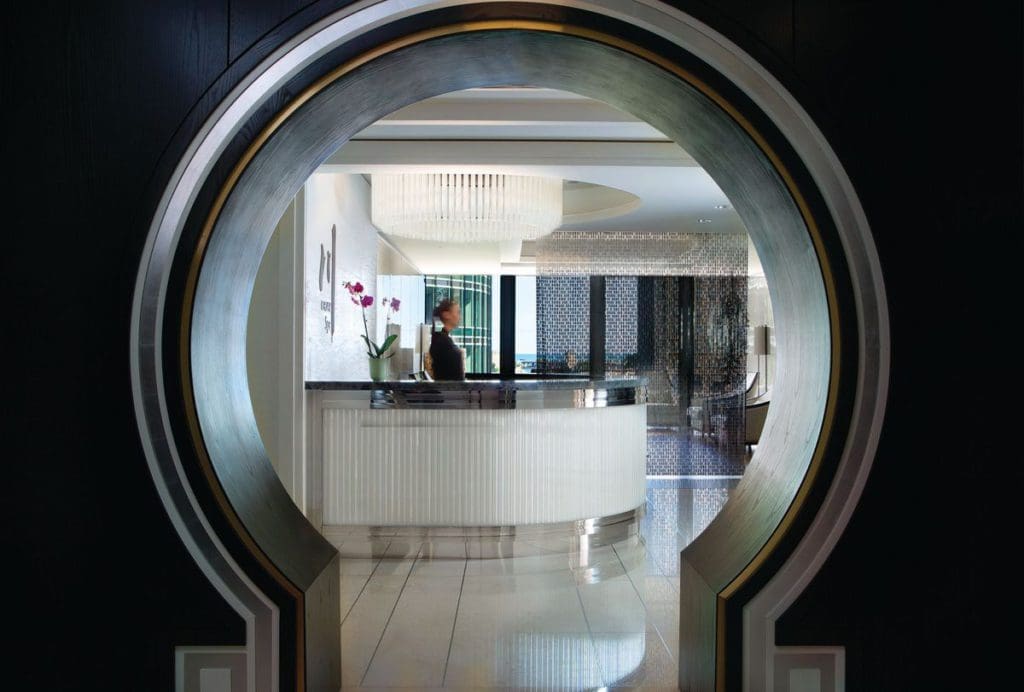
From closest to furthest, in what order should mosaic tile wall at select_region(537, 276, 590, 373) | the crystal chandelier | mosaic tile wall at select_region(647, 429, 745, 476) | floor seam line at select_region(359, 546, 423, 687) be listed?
1. floor seam line at select_region(359, 546, 423, 687)
2. the crystal chandelier
3. mosaic tile wall at select_region(537, 276, 590, 373)
4. mosaic tile wall at select_region(647, 429, 745, 476)

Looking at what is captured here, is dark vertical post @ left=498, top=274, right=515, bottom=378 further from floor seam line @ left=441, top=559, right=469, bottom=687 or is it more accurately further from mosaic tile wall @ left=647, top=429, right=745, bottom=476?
floor seam line @ left=441, top=559, right=469, bottom=687

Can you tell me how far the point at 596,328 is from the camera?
6.57 m

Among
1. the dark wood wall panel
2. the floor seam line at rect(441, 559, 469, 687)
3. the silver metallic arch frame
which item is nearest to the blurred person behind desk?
the floor seam line at rect(441, 559, 469, 687)

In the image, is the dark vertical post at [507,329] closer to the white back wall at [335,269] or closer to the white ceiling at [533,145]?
the white back wall at [335,269]

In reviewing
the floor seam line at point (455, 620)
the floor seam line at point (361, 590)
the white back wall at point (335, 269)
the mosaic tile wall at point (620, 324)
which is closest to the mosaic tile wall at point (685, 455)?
the mosaic tile wall at point (620, 324)

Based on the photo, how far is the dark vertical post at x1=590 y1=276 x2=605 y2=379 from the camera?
6.55m

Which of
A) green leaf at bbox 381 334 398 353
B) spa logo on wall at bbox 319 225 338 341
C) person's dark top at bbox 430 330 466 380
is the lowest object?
person's dark top at bbox 430 330 466 380

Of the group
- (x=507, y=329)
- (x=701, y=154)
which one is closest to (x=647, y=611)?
(x=701, y=154)

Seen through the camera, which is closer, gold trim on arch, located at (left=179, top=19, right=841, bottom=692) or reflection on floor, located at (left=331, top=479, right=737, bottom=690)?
gold trim on arch, located at (left=179, top=19, right=841, bottom=692)

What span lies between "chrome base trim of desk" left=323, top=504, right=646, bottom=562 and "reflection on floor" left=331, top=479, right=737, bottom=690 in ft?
0.29

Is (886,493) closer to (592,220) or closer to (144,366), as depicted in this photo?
(144,366)

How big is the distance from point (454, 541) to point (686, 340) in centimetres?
325

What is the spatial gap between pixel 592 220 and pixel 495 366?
492 cm

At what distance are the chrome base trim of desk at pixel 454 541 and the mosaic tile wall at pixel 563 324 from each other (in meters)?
2.11
